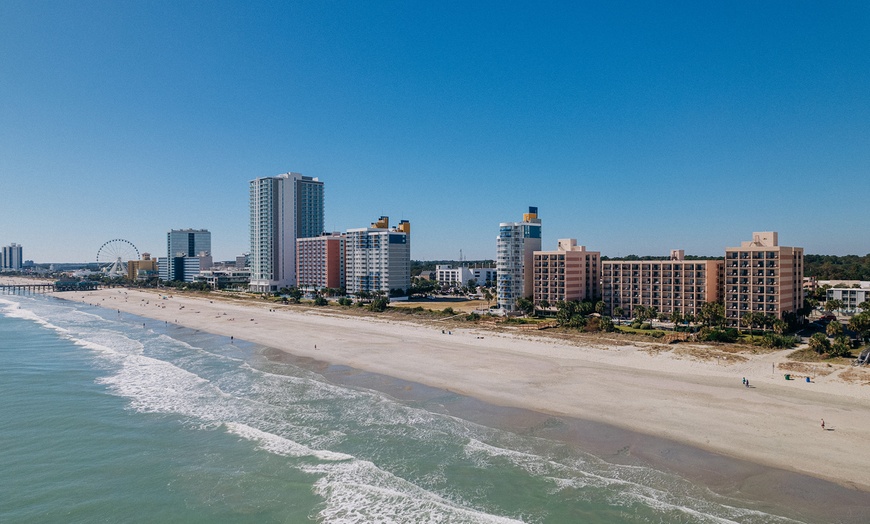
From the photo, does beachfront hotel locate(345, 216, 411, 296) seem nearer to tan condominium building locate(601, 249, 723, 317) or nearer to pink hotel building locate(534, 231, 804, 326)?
pink hotel building locate(534, 231, 804, 326)

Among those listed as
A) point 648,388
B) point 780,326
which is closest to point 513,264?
point 780,326

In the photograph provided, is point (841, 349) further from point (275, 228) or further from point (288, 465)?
point (275, 228)

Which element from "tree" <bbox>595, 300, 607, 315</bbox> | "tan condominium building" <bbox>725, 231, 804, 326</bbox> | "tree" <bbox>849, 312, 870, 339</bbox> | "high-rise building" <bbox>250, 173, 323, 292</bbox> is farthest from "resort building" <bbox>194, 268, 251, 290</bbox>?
"tree" <bbox>849, 312, 870, 339</bbox>

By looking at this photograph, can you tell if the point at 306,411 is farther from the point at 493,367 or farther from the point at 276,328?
the point at 276,328

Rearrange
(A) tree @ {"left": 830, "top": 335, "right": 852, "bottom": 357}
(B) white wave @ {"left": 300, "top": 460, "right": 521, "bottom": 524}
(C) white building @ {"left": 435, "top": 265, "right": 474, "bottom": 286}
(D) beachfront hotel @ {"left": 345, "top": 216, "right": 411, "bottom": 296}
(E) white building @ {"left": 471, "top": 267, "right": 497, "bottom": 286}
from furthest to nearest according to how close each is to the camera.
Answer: (E) white building @ {"left": 471, "top": 267, "right": 497, "bottom": 286}
(C) white building @ {"left": 435, "top": 265, "right": 474, "bottom": 286}
(D) beachfront hotel @ {"left": 345, "top": 216, "right": 411, "bottom": 296}
(A) tree @ {"left": 830, "top": 335, "right": 852, "bottom": 357}
(B) white wave @ {"left": 300, "top": 460, "right": 521, "bottom": 524}

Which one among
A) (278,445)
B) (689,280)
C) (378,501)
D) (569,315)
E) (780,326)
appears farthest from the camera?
(569,315)

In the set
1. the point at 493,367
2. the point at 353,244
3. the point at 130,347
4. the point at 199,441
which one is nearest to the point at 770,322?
the point at 493,367

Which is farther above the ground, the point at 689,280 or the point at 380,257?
the point at 380,257

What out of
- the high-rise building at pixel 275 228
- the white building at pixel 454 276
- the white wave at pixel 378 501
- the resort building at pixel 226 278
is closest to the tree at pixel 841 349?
the white wave at pixel 378 501
